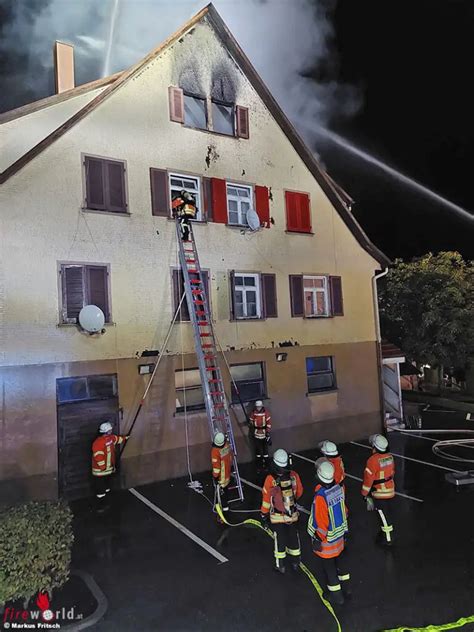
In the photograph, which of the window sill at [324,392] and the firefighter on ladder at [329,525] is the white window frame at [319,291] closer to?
the window sill at [324,392]

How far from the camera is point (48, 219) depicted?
31.8 feet

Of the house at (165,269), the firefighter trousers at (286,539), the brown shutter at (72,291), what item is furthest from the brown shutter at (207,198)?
the firefighter trousers at (286,539)

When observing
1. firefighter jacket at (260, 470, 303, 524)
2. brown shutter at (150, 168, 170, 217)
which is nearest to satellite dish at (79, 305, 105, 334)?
brown shutter at (150, 168, 170, 217)

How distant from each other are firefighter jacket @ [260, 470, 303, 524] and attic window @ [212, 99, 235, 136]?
9.71 m

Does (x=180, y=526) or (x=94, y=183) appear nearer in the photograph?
(x=180, y=526)

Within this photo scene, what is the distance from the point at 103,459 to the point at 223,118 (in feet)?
30.8

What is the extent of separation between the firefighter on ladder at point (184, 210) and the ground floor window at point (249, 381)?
12.6 feet

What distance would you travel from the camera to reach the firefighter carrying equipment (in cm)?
1133

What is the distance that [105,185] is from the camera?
10445 millimetres

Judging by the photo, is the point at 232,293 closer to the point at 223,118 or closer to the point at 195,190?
the point at 195,190

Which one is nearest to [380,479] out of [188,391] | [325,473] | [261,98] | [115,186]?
[325,473]

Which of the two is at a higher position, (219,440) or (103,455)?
(219,440)

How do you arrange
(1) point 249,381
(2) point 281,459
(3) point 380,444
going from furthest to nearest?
1. (1) point 249,381
2. (3) point 380,444
3. (2) point 281,459

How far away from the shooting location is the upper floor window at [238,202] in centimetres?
1259
